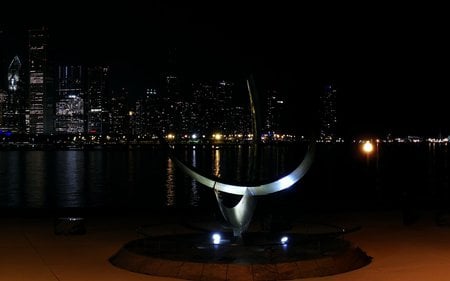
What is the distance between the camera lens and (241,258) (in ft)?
37.9

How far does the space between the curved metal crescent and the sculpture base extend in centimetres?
94

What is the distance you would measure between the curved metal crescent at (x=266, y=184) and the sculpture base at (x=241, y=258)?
938 millimetres

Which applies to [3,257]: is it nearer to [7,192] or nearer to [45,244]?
[45,244]

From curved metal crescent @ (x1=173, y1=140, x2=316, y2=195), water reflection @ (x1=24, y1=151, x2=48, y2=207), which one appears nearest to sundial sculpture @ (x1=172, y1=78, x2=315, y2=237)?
curved metal crescent @ (x1=173, y1=140, x2=316, y2=195)

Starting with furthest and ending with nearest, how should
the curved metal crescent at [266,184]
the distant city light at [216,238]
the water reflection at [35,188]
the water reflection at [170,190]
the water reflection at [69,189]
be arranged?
the water reflection at [35,188] < the water reflection at [69,189] < the water reflection at [170,190] < the distant city light at [216,238] < the curved metal crescent at [266,184]

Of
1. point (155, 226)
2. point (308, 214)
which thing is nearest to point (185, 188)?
point (308, 214)

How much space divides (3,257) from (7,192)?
4556 centimetres

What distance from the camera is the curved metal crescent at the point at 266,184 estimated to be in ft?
42.2

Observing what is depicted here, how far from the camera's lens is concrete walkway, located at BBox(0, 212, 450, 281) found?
11.1 meters

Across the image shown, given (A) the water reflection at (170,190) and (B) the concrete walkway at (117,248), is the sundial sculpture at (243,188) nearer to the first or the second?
(B) the concrete walkway at (117,248)

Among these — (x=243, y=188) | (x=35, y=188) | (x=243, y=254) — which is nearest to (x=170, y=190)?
(x=35, y=188)

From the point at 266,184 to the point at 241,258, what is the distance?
5.85ft

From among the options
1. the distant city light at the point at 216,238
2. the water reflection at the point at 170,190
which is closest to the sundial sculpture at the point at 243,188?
the distant city light at the point at 216,238

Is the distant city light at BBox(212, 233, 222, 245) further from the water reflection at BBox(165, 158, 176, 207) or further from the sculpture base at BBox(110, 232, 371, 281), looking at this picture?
the water reflection at BBox(165, 158, 176, 207)
